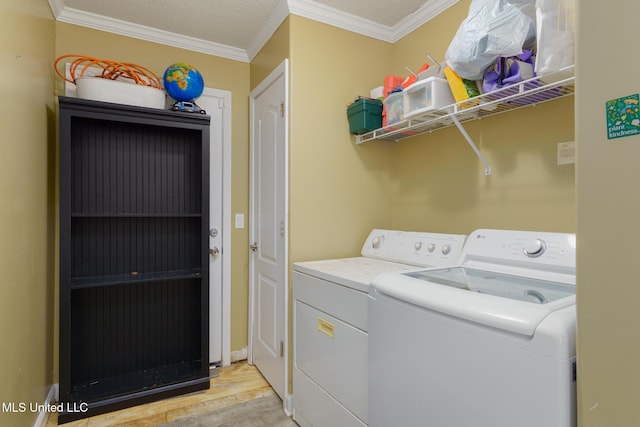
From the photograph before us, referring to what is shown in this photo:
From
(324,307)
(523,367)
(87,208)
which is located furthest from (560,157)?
(87,208)

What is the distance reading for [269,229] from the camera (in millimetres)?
2359

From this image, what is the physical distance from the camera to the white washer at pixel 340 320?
1.46 m

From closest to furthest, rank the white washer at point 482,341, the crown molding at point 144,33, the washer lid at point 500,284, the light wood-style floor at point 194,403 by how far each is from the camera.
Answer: the white washer at point 482,341, the washer lid at point 500,284, the light wood-style floor at point 194,403, the crown molding at point 144,33

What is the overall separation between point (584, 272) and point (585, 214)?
0.38ft

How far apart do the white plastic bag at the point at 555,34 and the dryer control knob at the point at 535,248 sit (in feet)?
2.04

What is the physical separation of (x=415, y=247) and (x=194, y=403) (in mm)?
1679

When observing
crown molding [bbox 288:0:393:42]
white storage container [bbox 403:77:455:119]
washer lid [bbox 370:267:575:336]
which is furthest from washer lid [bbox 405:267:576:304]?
crown molding [bbox 288:0:393:42]

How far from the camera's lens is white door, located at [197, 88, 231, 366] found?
8.63 ft

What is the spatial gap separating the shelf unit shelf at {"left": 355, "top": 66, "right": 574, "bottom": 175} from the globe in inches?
49.1

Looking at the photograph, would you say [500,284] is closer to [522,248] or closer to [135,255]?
[522,248]

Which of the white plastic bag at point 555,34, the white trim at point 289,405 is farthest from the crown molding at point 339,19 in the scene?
the white trim at point 289,405

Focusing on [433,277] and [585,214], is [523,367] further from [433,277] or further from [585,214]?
[433,277]

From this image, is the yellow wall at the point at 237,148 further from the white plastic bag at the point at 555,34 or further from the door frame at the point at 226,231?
the white plastic bag at the point at 555,34

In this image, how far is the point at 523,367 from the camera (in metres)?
0.77
